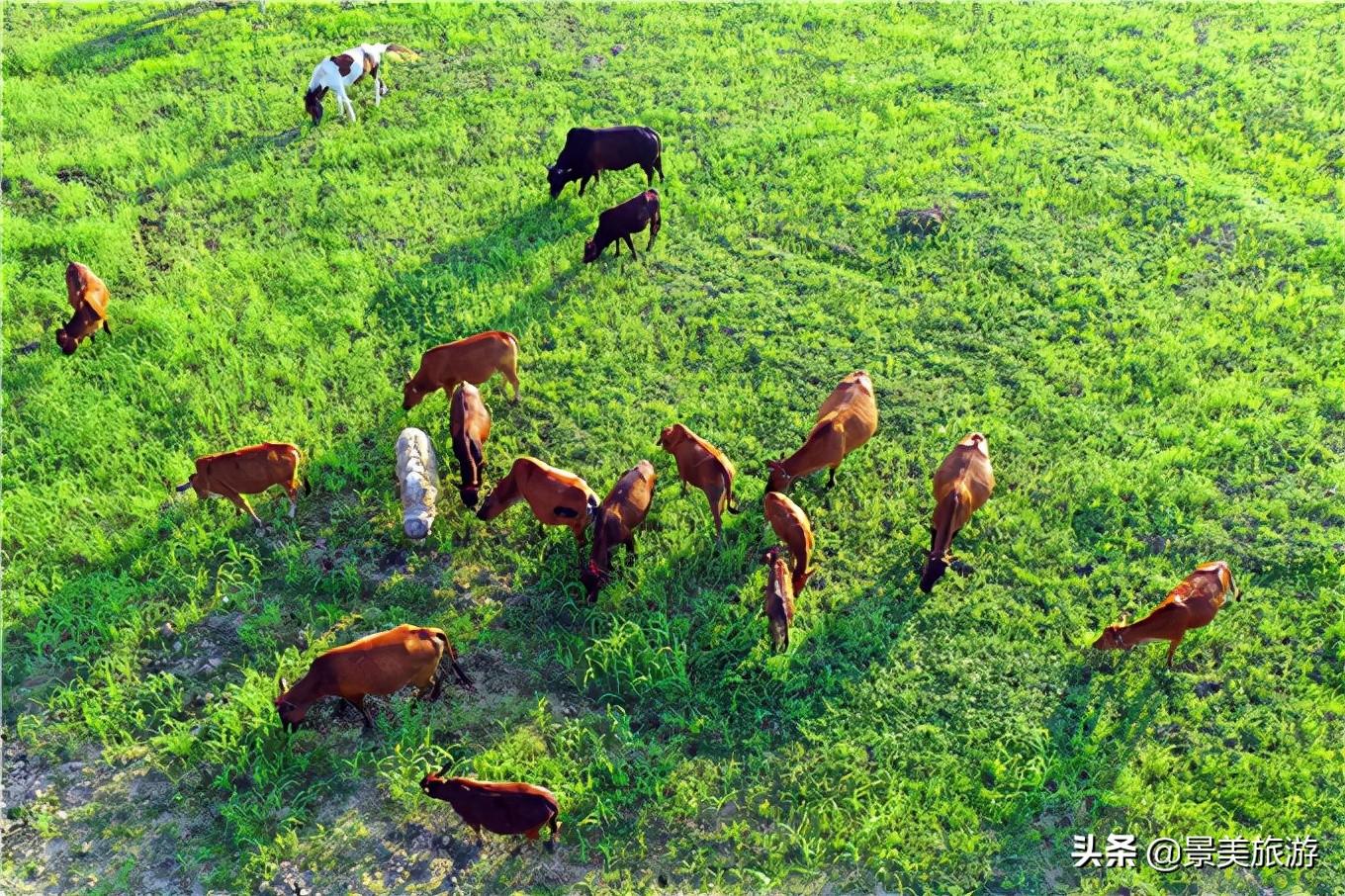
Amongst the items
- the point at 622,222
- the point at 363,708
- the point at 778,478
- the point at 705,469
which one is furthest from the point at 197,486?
the point at 622,222

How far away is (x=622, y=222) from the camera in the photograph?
12.8 metres

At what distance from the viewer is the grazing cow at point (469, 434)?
9.86 metres

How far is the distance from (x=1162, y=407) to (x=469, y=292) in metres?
8.45

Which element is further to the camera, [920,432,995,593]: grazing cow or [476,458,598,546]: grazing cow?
[476,458,598,546]: grazing cow

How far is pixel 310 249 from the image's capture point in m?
13.3

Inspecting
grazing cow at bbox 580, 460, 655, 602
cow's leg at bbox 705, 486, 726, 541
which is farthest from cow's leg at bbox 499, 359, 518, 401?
cow's leg at bbox 705, 486, 726, 541

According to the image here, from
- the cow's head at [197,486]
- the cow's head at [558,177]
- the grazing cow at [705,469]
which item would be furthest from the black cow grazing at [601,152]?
the cow's head at [197,486]

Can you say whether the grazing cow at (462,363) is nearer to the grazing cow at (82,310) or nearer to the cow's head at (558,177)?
the cow's head at (558,177)

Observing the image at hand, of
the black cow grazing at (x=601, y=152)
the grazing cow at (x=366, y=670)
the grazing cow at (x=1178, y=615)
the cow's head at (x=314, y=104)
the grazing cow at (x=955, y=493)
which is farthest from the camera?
the cow's head at (x=314, y=104)

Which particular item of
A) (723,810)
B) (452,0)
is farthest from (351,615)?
(452,0)

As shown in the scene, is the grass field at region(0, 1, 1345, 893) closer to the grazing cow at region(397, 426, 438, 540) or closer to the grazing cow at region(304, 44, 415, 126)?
the grazing cow at region(397, 426, 438, 540)

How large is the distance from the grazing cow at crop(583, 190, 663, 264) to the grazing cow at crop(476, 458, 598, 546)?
4397 millimetres

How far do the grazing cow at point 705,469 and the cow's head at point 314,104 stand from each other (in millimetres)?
9433

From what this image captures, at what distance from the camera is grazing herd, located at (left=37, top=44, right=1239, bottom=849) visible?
787 cm
